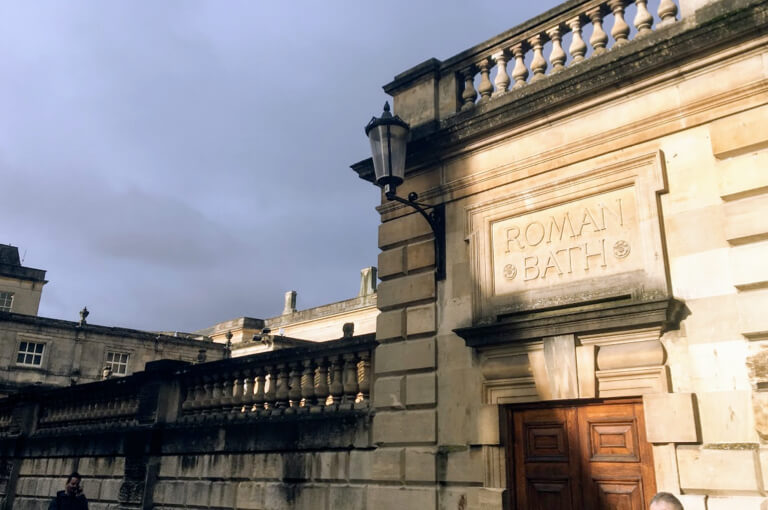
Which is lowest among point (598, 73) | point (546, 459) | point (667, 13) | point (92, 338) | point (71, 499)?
point (71, 499)

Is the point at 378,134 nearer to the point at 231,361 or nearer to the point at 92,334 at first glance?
the point at 231,361

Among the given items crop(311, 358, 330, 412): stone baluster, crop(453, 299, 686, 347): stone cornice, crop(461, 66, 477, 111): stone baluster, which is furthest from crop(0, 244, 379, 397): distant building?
crop(453, 299, 686, 347): stone cornice

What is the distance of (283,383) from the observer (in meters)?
8.70

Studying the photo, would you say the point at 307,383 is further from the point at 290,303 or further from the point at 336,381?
the point at 290,303

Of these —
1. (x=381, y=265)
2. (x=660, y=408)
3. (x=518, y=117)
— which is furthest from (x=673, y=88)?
(x=381, y=265)

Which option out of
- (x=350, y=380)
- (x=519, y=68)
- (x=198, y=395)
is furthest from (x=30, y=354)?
(x=519, y=68)

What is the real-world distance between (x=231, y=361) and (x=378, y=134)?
4247mm

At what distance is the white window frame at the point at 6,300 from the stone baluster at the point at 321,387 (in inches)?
1636

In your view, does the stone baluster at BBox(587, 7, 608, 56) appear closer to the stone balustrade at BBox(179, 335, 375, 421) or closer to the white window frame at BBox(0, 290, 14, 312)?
the stone balustrade at BBox(179, 335, 375, 421)

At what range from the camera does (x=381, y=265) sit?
809 centimetres

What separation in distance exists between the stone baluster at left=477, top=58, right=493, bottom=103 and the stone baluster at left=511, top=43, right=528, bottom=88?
0.36 meters

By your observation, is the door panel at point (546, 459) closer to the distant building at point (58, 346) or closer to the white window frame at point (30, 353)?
the distant building at point (58, 346)

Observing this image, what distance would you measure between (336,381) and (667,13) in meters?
5.57

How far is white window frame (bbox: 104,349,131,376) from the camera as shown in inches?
1492
